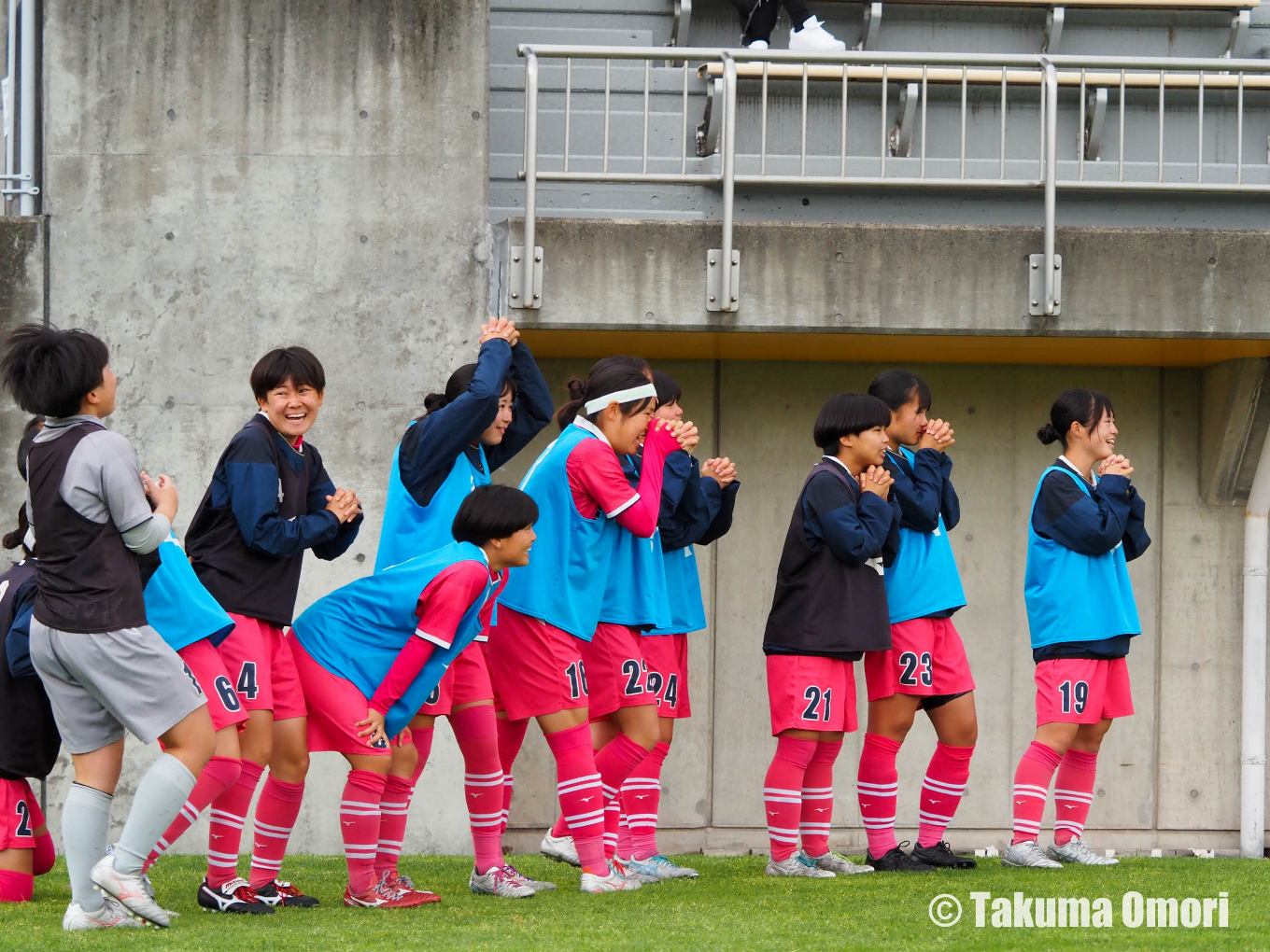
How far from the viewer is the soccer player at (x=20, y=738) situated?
5461mm

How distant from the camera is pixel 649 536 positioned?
592 cm

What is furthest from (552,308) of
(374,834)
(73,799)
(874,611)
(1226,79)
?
(1226,79)

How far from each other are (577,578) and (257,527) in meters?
1.13

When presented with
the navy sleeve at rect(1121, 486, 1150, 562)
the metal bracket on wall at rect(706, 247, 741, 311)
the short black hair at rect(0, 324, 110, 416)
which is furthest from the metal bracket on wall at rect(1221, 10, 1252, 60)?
the short black hair at rect(0, 324, 110, 416)

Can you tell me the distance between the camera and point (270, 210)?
770 cm

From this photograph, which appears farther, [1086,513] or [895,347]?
[895,347]

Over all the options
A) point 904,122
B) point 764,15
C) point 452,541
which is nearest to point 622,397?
point 452,541

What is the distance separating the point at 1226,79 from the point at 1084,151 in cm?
88

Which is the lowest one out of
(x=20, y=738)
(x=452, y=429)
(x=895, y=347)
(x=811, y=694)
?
(x=20, y=738)

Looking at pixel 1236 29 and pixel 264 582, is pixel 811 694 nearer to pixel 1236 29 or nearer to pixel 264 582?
pixel 264 582

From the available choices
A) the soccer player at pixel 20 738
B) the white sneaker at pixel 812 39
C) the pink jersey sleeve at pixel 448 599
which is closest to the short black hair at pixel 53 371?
the soccer player at pixel 20 738

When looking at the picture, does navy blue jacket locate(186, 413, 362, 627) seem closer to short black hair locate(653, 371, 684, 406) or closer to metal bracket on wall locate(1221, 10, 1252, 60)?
short black hair locate(653, 371, 684, 406)

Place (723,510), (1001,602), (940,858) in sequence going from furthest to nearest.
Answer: (1001,602) < (723,510) < (940,858)

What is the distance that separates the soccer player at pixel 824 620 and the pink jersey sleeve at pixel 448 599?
4.80 feet
